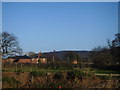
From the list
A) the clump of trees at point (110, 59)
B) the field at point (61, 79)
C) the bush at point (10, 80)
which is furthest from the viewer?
the clump of trees at point (110, 59)

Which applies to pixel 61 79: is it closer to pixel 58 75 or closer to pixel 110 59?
pixel 58 75

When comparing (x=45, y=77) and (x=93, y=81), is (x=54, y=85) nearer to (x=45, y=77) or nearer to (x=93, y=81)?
(x=45, y=77)

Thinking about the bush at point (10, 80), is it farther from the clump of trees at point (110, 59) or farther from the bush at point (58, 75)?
the clump of trees at point (110, 59)

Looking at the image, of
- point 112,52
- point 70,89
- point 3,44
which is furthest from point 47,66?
point 112,52

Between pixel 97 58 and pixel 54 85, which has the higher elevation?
pixel 97 58

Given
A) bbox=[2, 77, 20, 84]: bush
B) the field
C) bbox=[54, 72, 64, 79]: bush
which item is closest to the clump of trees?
the field

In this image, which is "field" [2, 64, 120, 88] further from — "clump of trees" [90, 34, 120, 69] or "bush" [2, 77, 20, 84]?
"clump of trees" [90, 34, 120, 69]

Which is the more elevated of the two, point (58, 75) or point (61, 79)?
point (58, 75)

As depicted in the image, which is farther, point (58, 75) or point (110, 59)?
point (110, 59)

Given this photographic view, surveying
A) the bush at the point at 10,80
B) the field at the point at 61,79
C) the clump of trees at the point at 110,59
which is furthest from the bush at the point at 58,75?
the clump of trees at the point at 110,59

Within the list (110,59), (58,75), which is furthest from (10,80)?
(110,59)

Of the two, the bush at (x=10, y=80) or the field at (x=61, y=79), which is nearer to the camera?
the bush at (x=10, y=80)

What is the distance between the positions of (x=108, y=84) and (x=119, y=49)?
12.7m

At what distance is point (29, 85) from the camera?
717 inches
